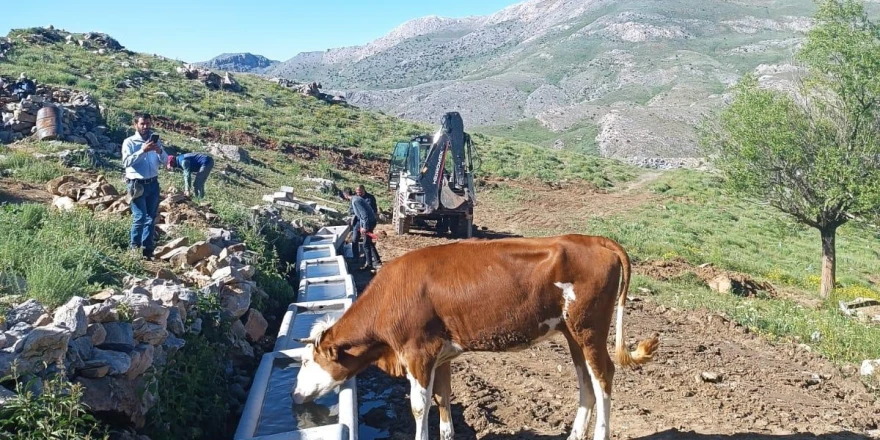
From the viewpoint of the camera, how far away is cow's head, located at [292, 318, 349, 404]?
5.44 m

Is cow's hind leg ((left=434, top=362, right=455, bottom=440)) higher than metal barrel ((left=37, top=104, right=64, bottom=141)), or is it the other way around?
metal barrel ((left=37, top=104, right=64, bottom=141))

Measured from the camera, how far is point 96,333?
459 centimetres

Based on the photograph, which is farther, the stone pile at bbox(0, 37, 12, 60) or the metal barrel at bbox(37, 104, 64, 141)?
the stone pile at bbox(0, 37, 12, 60)

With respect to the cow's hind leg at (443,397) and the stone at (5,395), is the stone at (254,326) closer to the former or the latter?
the cow's hind leg at (443,397)

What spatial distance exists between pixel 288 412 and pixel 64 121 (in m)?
15.1

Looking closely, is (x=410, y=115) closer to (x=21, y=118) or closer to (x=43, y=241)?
(x=21, y=118)

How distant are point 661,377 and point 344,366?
4.11m

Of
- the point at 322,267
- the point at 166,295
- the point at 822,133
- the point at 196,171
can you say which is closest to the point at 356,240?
the point at 322,267

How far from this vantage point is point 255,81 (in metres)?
51.2

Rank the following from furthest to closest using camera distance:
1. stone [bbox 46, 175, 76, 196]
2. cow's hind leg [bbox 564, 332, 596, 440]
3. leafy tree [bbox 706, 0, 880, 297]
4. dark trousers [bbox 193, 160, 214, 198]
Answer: dark trousers [bbox 193, 160, 214, 198], leafy tree [bbox 706, 0, 880, 297], stone [bbox 46, 175, 76, 196], cow's hind leg [bbox 564, 332, 596, 440]

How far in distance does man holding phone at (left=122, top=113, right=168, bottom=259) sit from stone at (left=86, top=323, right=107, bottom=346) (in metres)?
3.57

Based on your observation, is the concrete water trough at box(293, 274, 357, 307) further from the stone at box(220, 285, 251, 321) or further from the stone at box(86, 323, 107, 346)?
the stone at box(86, 323, 107, 346)

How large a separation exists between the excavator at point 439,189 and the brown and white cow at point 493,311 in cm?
1179

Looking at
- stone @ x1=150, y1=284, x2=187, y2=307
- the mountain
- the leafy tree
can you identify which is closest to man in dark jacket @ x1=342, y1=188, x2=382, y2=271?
stone @ x1=150, y1=284, x2=187, y2=307
